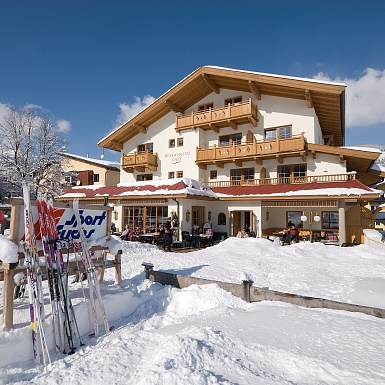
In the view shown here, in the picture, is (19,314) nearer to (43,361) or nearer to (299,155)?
(43,361)

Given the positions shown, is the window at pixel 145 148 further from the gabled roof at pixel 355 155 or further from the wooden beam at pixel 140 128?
the gabled roof at pixel 355 155

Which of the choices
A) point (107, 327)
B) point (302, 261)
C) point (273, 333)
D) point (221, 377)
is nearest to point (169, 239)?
point (302, 261)

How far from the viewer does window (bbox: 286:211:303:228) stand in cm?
1924

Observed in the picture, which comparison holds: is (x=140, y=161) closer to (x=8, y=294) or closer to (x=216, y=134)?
(x=216, y=134)

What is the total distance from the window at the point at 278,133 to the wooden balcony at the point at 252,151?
1.65 m

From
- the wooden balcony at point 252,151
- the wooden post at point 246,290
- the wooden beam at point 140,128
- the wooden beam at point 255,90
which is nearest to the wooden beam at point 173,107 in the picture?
the wooden beam at point 140,128

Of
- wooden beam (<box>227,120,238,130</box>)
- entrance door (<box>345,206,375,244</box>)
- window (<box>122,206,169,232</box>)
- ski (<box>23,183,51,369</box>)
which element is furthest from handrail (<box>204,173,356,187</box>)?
ski (<box>23,183,51,369</box>)

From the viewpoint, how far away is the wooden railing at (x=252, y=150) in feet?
58.0

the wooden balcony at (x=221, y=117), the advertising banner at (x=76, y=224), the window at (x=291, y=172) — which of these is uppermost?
the wooden balcony at (x=221, y=117)

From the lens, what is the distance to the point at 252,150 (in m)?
19.2

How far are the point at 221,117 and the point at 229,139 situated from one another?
6.21 ft

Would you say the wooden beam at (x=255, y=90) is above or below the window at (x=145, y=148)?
above

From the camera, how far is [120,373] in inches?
135

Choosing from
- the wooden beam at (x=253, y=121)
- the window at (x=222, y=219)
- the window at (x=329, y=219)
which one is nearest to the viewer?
the window at (x=329, y=219)
